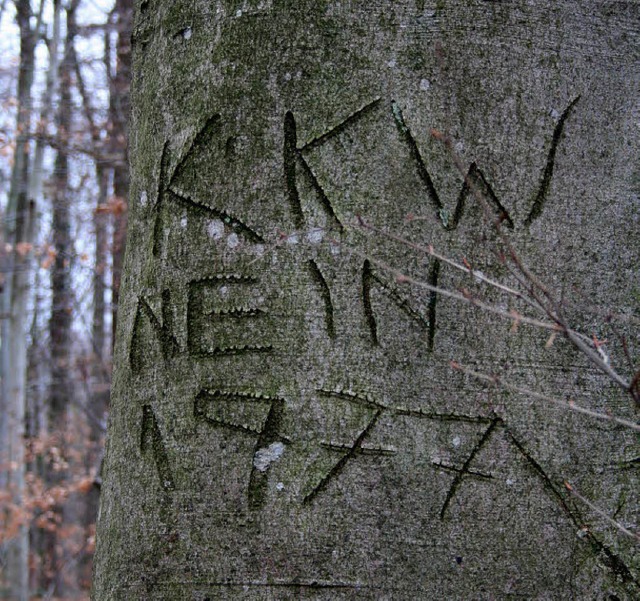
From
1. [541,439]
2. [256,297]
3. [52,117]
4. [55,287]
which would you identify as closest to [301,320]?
[256,297]

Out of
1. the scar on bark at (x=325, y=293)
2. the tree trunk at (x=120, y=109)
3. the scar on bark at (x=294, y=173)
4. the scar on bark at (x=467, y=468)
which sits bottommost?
the scar on bark at (x=467, y=468)

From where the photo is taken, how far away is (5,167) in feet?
46.3

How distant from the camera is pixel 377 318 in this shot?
1825 mm

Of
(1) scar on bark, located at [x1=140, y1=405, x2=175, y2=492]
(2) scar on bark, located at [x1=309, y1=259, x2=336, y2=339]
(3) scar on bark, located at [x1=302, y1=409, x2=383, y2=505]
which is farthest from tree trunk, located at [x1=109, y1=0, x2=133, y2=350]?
(3) scar on bark, located at [x1=302, y1=409, x2=383, y2=505]

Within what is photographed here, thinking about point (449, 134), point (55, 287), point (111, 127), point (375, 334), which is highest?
point (111, 127)

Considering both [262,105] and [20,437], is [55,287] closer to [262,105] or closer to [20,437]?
[20,437]

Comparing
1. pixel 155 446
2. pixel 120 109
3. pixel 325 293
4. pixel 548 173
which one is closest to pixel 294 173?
pixel 325 293

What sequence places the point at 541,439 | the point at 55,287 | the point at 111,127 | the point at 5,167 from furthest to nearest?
1. the point at 5,167
2. the point at 55,287
3. the point at 111,127
4. the point at 541,439

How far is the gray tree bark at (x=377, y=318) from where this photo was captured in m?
1.76

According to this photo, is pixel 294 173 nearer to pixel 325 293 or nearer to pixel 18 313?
pixel 325 293

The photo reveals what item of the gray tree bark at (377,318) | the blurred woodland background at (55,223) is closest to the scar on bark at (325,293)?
the gray tree bark at (377,318)

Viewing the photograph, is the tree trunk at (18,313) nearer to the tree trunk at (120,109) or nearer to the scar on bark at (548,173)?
the tree trunk at (120,109)

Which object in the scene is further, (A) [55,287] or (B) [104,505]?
(A) [55,287]

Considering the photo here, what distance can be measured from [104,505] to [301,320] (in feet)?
2.10
